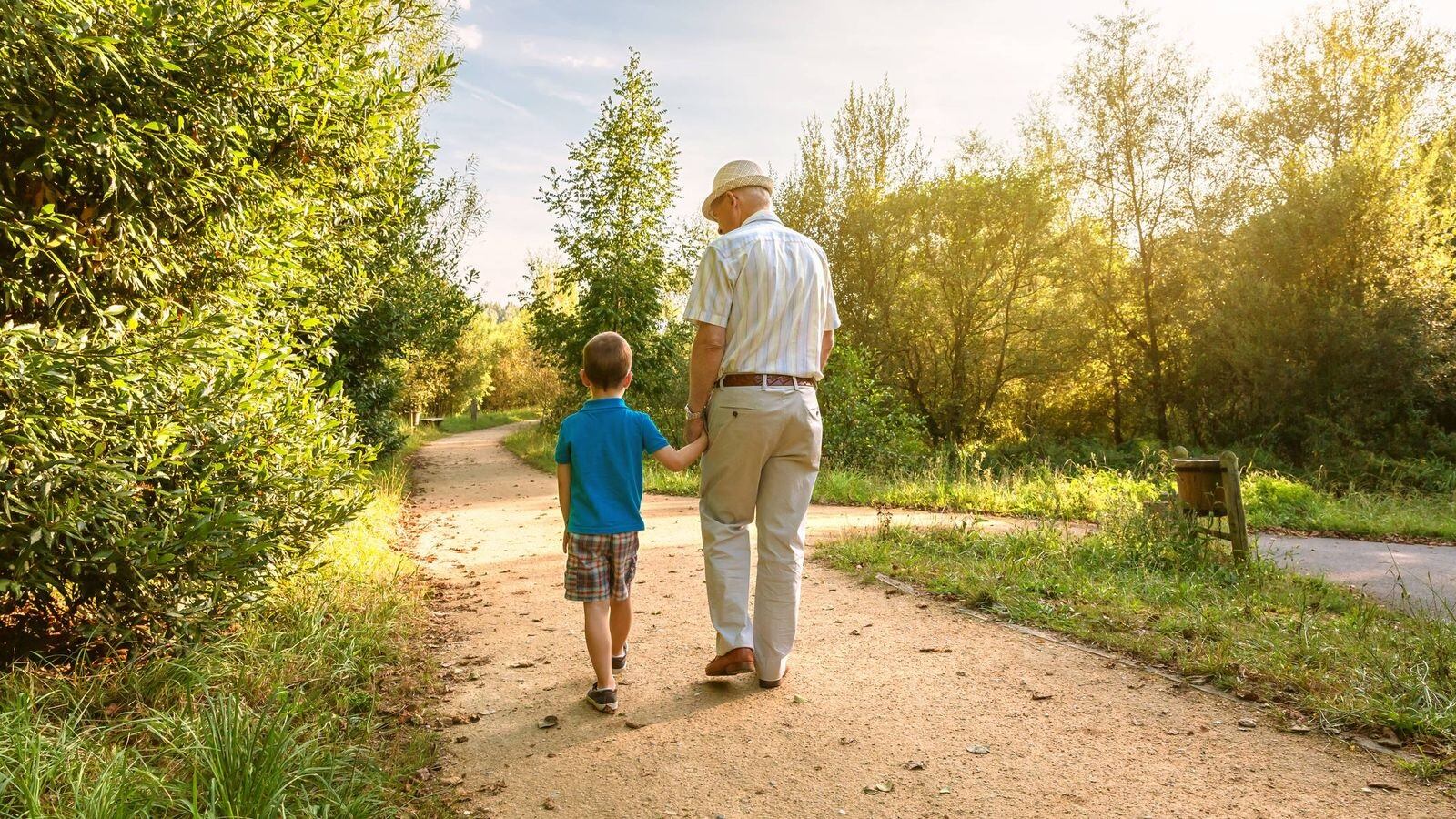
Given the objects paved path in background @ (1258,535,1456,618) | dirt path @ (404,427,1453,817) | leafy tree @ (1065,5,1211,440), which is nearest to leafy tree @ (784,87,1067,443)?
leafy tree @ (1065,5,1211,440)

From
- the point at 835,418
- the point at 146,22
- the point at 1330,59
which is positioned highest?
the point at 1330,59

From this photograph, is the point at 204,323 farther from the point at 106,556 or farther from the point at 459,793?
the point at 459,793

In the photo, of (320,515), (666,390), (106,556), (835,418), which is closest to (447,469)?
(666,390)

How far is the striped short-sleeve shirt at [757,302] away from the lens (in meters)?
3.72

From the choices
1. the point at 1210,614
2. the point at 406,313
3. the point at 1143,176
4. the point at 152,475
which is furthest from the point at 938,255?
the point at 152,475

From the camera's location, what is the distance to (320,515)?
4543 millimetres

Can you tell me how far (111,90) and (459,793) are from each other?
10.9 ft

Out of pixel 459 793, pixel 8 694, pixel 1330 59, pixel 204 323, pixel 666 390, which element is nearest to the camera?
pixel 459 793

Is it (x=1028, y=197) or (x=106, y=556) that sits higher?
(x=1028, y=197)

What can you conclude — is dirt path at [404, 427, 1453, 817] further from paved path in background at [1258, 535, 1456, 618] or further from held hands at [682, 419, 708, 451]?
paved path in background at [1258, 535, 1456, 618]

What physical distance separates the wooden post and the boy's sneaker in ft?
17.0

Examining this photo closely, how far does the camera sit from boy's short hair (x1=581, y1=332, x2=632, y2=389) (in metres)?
3.72

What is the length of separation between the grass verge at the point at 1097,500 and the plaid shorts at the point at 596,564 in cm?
621

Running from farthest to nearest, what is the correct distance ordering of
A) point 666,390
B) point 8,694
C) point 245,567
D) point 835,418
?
point 666,390, point 835,418, point 245,567, point 8,694
